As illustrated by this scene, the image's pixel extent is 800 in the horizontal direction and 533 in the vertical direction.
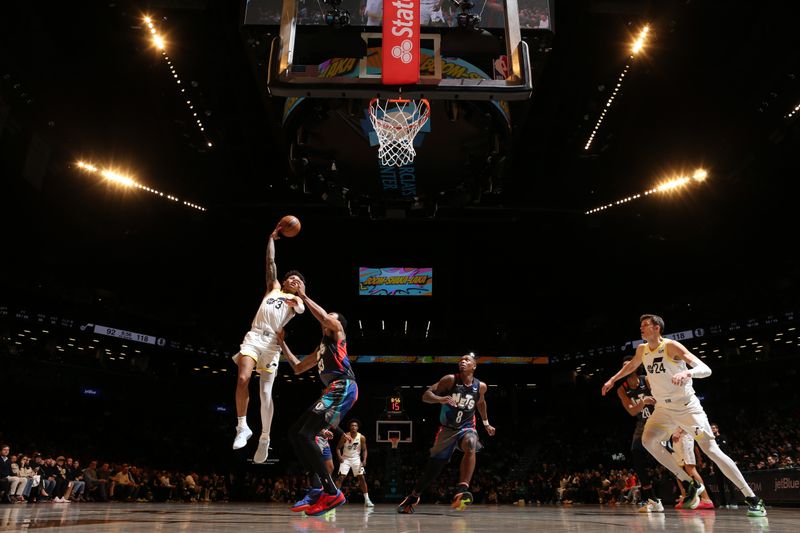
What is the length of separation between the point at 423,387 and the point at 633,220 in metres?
14.9

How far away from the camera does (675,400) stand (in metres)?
6.96

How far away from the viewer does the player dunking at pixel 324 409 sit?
222 inches

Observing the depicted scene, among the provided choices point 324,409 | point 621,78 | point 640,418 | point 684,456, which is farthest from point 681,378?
point 621,78

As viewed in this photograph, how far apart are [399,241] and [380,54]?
65.1 feet

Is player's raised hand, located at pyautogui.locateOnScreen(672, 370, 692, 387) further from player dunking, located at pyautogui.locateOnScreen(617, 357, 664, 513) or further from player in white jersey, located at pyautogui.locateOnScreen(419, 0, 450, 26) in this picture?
player in white jersey, located at pyautogui.locateOnScreen(419, 0, 450, 26)

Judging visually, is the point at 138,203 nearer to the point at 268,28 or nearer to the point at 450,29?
the point at 268,28

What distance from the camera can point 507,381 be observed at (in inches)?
1346

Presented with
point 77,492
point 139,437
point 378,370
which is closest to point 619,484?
point 77,492

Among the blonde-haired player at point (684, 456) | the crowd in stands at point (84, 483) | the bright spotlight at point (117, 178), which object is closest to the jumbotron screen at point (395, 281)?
the crowd in stands at point (84, 483)

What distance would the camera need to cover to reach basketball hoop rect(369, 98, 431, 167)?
11562 millimetres

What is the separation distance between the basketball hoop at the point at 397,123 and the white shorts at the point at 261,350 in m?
5.70

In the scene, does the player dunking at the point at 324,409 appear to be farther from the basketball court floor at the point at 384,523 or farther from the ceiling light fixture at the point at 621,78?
the ceiling light fixture at the point at 621,78

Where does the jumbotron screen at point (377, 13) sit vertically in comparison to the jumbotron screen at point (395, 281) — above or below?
below

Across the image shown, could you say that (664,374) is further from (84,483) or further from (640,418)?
(84,483)
